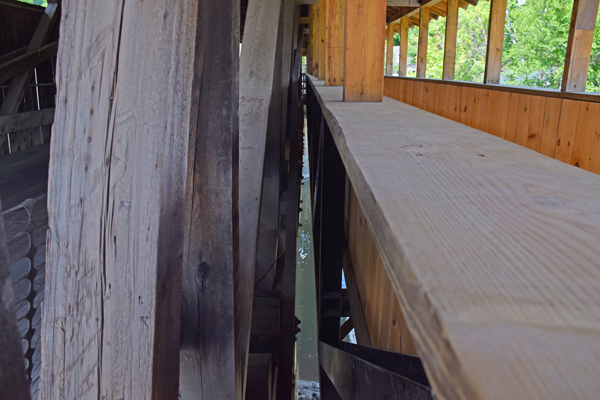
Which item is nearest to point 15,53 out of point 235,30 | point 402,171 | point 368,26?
point 368,26

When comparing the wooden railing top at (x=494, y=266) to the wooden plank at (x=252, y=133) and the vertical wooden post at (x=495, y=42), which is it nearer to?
the wooden plank at (x=252, y=133)

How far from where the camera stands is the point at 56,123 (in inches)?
32.5

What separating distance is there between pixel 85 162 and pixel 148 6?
31 centimetres

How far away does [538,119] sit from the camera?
3949 mm

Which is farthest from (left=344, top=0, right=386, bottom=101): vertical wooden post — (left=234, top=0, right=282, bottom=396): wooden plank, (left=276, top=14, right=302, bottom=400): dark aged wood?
(left=276, top=14, right=302, bottom=400): dark aged wood

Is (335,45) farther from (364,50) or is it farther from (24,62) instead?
(24,62)

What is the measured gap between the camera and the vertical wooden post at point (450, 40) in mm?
8555

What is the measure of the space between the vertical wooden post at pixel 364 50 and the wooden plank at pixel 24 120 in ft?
20.4

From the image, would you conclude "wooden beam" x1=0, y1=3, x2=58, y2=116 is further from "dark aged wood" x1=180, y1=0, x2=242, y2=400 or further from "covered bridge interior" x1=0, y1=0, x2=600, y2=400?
"dark aged wood" x1=180, y1=0, x2=242, y2=400

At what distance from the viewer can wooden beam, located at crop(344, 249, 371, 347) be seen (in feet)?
7.55

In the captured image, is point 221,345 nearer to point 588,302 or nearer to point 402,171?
point 402,171

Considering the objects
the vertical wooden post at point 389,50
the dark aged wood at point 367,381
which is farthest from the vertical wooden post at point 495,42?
the vertical wooden post at point 389,50

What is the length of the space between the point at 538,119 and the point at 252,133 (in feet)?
9.84

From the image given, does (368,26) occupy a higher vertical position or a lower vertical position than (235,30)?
higher
